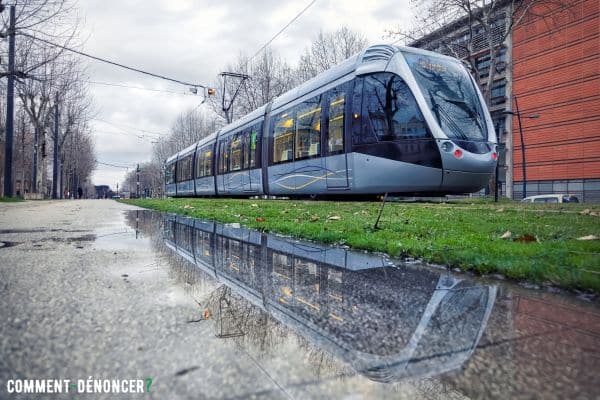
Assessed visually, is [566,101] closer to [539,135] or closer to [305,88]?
[539,135]

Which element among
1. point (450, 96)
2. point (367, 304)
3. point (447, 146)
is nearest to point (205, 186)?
point (450, 96)

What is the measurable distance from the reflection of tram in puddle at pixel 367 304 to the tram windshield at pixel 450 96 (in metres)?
6.44

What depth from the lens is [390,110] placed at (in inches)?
347

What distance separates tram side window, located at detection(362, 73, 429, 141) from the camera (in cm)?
855

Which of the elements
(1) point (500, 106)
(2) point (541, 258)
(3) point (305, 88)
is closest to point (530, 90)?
(1) point (500, 106)

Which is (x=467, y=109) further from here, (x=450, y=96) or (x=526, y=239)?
(x=526, y=239)

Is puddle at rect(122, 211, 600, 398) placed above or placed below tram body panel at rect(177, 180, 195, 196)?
below

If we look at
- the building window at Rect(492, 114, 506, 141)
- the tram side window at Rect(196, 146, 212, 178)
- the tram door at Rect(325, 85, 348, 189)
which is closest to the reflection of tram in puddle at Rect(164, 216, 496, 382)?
the tram door at Rect(325, 85, 348, 189)

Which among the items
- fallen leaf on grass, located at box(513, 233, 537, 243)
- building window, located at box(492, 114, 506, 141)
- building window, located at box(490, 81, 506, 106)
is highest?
building window, located at box(490, 81, 506, 106)

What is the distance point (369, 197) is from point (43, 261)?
8.89 metres

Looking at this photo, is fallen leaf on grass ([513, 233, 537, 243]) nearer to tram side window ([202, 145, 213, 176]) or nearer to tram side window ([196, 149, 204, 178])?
tram side window ([202, 145, 213, 176])

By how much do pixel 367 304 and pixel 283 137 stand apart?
38.0ft

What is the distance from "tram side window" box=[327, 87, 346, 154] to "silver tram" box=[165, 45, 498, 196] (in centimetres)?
3

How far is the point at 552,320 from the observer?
62.2 inches
